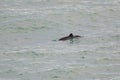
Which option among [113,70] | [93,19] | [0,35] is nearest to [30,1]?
[93,19]

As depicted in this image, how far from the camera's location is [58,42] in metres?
18.8

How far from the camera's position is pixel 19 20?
22000 millimetres

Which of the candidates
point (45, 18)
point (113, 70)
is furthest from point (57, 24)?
point (113, 70)

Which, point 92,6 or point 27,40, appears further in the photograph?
point 92,6

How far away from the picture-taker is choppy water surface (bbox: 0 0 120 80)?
1530 centimetres

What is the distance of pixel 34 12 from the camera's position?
23.3 m

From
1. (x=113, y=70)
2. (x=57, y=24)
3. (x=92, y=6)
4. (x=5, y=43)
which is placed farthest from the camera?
(x=92, y=6)

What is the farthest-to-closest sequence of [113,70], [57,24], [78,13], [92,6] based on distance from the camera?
[92,6] < [78,13] < [57,24] < [113,70]

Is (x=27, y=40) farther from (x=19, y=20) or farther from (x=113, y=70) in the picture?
(x=113, y=70)

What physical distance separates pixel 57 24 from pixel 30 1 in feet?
13.3

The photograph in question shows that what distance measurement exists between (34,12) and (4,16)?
126 centimetres

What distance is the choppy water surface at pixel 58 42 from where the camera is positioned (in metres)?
15.3

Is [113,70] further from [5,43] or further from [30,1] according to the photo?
[30,1]

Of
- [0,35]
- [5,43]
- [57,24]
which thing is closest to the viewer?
[5,43]
